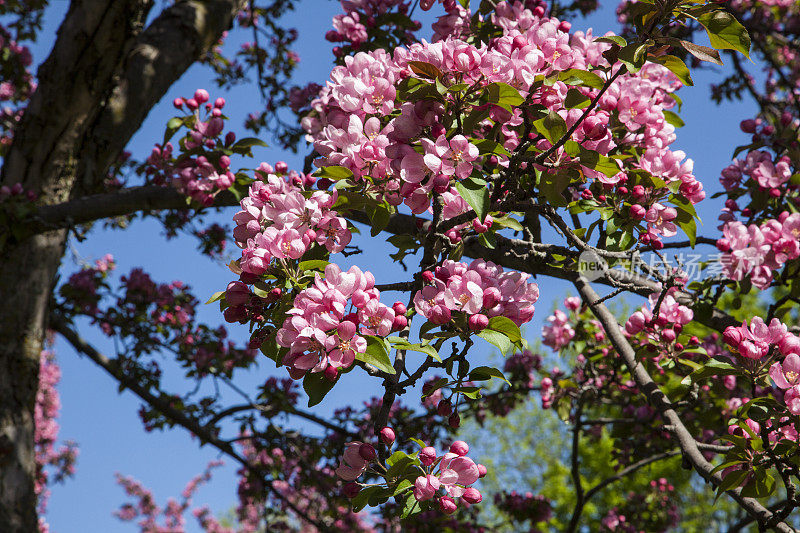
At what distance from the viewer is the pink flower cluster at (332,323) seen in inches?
55.0

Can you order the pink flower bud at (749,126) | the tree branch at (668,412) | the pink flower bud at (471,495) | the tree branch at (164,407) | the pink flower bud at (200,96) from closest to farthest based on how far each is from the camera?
the pink flower bud at (471,495)
the tree branch at (668,412)
the pink flower bud at (200,96)
the pink flower bud at (749,126)
the tree branch at (164,407)

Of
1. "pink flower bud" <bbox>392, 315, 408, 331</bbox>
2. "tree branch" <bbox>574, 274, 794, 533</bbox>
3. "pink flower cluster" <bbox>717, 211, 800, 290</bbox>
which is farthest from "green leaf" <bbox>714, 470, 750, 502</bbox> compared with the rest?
"pink flower bud" <bbox>392, 315, 408, 331</bbox>

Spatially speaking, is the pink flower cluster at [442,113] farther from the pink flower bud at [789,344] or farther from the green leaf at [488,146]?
the pink flower bud at [789,344]

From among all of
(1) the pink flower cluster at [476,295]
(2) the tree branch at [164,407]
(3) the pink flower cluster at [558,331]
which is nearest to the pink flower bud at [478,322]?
(1) the pink flower cluster at [476,295]

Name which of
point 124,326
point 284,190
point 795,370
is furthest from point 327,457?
point 795,370

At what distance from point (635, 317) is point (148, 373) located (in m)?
4.10

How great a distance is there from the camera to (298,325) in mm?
1387

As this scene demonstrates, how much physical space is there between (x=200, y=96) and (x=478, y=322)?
1.97 meters

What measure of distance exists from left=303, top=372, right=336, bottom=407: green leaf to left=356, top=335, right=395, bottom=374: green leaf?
103 millimetres

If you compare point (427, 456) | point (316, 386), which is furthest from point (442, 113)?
point (427, 456)

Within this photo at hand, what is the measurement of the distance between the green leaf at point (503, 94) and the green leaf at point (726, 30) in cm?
49

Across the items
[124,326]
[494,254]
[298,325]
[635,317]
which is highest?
[124,326]

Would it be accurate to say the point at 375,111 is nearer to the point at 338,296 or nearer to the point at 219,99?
the point at 338,296

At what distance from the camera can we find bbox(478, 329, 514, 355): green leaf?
1495 mm
